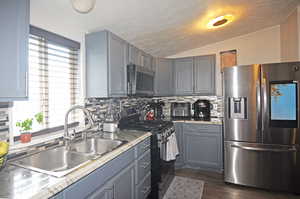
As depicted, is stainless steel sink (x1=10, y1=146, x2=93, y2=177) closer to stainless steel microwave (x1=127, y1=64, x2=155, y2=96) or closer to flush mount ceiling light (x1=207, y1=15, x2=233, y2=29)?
stainless steel microwave (x1=127, y1=64, x2=155, y2=96)

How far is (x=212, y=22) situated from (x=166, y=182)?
8.17 ft

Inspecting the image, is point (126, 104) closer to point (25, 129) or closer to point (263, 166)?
point (25, 129)

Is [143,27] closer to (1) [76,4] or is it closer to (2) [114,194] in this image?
(1) [76,4]

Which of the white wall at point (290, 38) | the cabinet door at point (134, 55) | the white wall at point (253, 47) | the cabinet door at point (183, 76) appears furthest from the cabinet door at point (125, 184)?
the white wall at point (290, 38)

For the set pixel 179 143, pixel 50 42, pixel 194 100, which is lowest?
pixel 179 143

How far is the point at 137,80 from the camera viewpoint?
2402 mm

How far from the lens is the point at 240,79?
2.43 meters

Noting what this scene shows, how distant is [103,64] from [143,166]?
127cm

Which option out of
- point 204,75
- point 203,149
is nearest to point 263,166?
point 203,149

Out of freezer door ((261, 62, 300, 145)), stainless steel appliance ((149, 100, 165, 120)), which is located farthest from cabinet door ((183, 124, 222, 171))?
freezer door ((261, 62, 300, 145))

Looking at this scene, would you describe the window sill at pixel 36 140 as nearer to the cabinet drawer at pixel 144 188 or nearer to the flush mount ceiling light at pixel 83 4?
the cabinet drawer at pixel 144 188

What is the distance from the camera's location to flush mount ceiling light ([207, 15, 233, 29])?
2.56m

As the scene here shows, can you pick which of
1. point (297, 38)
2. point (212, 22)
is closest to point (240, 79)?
point (212, 22)

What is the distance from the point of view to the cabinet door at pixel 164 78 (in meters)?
3.40
